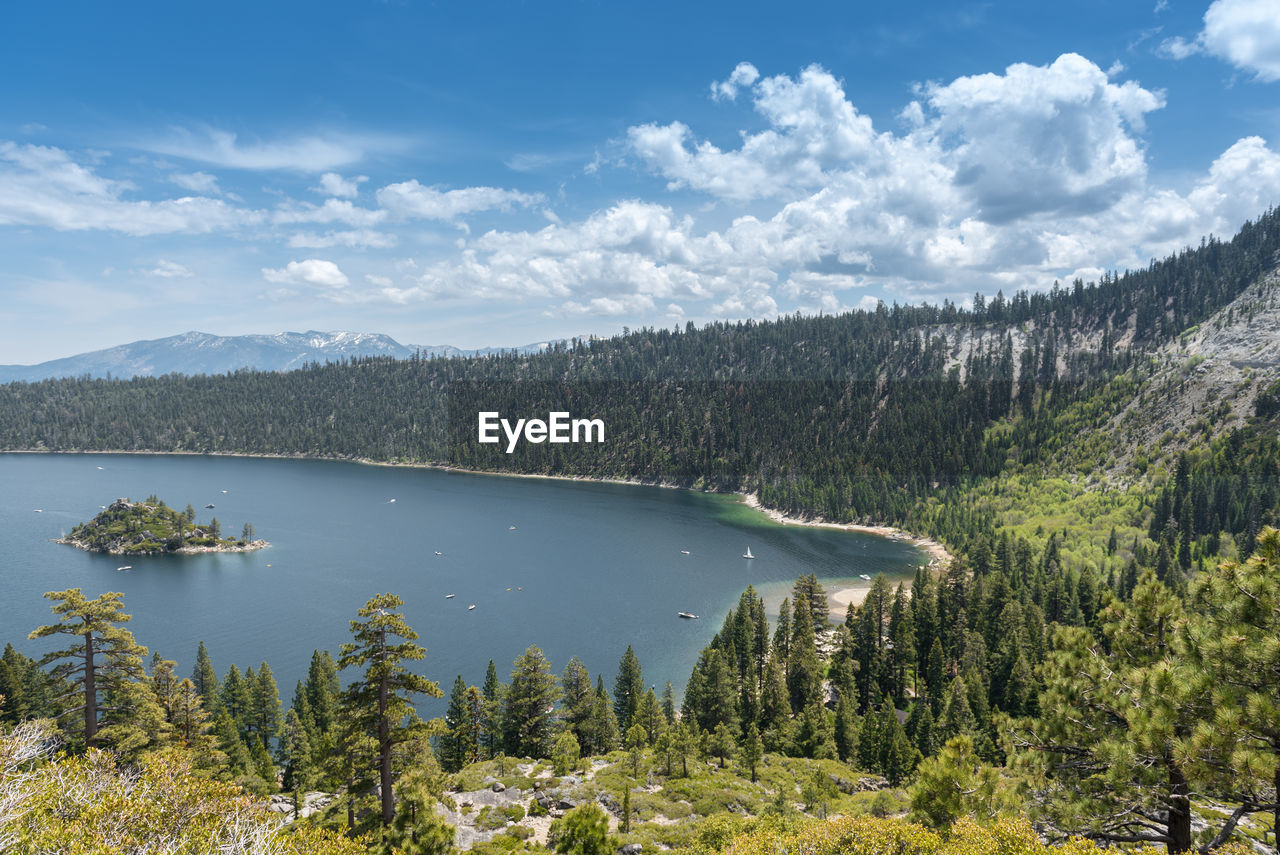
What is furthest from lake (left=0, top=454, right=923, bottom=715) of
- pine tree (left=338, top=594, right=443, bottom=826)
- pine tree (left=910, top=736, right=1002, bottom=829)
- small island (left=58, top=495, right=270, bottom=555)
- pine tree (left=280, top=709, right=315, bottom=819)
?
pine tree (left=910, top=736, right=1002, bottom=829)

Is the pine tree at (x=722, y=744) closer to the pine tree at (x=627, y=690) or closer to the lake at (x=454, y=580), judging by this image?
the pine tree at (x=627, y=690)

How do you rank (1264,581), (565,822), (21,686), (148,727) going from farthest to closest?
1. (21,686)
2. (148,727)
3. (565,822)
4. (1264,581)

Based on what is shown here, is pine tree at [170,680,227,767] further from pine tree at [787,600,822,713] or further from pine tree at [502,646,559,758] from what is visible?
pine tree at [787,600,822,713]

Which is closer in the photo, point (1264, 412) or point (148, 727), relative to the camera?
point (148, 727)

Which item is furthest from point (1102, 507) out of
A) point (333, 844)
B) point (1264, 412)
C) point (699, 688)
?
point (333, 844)

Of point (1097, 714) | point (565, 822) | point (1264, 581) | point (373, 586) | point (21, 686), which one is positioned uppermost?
point (1264, 581)

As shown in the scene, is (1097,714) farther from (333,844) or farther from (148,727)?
(148,727)

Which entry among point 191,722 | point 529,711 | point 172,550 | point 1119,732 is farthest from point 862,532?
point 172,550

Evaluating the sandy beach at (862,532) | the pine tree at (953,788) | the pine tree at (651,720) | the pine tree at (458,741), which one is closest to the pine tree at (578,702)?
the pine tree at (651,720)
